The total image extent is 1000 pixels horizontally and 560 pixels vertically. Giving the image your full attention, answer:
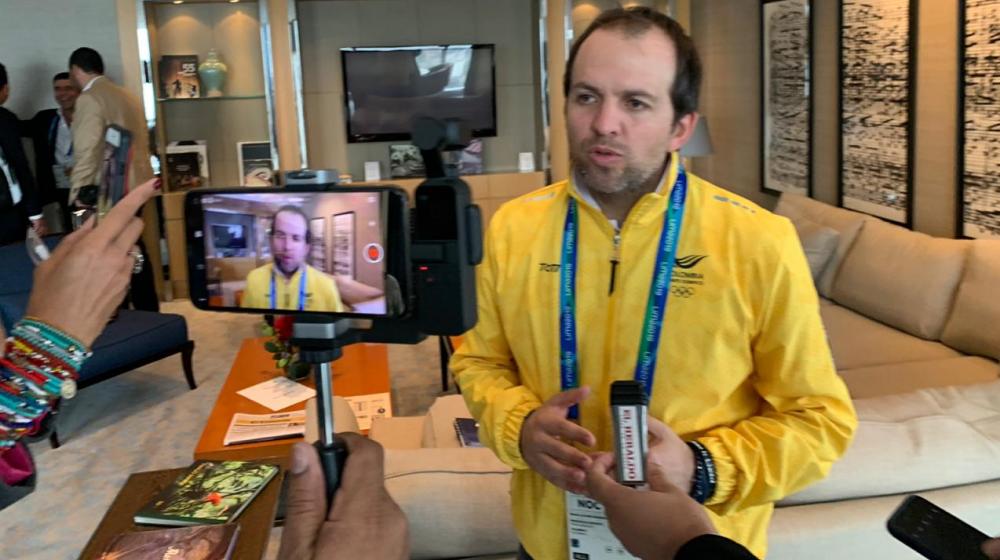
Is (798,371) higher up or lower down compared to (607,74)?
lower down

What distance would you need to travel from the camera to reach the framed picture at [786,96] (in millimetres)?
4575

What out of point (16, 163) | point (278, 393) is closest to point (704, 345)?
point (278, 393)

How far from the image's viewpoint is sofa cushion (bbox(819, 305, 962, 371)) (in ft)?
10.3

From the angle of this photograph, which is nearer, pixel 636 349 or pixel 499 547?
pixel 636 349

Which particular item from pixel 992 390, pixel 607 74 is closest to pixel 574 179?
pixel 607 74

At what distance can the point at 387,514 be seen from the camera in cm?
78

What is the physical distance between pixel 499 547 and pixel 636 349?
600 millimetres

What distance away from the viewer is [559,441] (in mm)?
1115

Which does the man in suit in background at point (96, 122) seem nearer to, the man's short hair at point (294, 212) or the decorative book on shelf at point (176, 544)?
the man's short hair at point (294, 212)

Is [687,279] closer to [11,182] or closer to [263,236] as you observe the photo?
[263,236]

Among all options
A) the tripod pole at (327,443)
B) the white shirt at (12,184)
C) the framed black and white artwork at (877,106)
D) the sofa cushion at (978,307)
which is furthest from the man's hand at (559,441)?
the white shirt at (12,184)

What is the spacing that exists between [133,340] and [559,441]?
3210 millimetres

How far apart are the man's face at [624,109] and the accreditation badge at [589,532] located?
0.44 metres

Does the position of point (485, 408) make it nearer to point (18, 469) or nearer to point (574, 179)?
point (574, 179)
